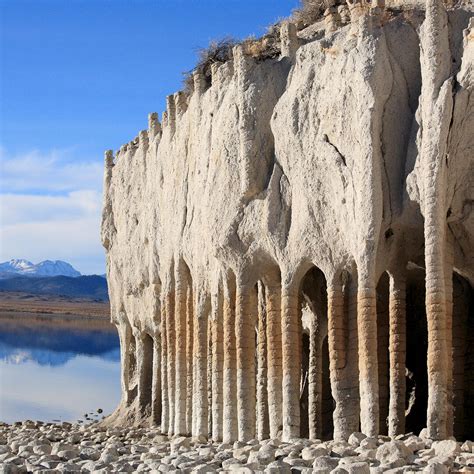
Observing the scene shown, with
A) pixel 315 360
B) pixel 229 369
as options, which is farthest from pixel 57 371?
pixel 315 360

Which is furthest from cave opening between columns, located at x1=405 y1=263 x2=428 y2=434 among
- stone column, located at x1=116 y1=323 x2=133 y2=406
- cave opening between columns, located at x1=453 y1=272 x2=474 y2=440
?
→ stone column, located at x1=116 y1=323 x2=133 y2=406

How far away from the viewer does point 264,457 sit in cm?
1753

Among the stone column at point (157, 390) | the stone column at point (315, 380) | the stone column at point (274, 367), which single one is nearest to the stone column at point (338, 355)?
the stone column at point (274, 367)

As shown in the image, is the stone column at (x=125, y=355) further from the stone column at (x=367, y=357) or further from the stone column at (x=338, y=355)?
the stone column at (x=367, y=357)

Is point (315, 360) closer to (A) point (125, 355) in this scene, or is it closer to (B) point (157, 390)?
(B) point (157, 390)

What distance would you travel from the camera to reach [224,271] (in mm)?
25297

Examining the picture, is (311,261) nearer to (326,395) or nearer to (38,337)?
(326,395)

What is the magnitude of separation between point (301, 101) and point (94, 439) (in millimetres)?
10237

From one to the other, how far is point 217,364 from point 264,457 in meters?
8.09

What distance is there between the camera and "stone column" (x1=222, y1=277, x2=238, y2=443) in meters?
24.4

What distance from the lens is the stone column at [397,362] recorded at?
21.3 metres

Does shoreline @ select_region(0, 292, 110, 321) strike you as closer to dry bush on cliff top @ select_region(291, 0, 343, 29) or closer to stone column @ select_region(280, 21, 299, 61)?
dry bush on cliff top @ select_region(291, 0, 343, 29)

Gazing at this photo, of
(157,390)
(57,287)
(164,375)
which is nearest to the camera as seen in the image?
(164,375)

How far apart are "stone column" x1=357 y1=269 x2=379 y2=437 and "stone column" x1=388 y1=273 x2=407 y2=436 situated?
74 cm
